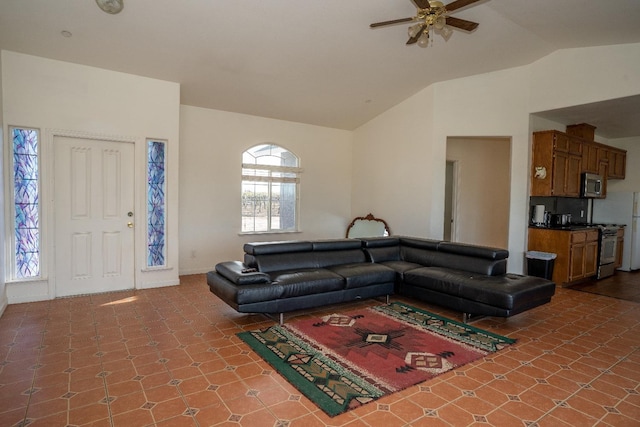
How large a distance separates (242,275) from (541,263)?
4571 millimetres

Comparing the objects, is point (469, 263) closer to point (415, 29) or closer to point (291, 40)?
point (415, 29)

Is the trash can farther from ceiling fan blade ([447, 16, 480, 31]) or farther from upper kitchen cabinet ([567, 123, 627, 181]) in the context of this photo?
ceiling fan blade ([447, 16, 480, 31])

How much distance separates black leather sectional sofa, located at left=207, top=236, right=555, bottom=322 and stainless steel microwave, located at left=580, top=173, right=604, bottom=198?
3.08 metres

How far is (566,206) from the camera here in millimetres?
6719

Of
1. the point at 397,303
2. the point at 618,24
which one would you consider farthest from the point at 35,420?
the point at 618,24

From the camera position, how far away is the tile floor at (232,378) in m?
2.20

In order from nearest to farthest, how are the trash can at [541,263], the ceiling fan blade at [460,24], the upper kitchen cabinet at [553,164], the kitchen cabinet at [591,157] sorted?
the ceiling fan blade at [460,24]
the trash can at [541,263]
the upper kitchen cabinet at [553,164]
the kitchen cabinet at [591,157]

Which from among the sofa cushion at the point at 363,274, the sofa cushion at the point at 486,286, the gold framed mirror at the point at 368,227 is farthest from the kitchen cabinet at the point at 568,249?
the sofa cushion at the point at 363,274

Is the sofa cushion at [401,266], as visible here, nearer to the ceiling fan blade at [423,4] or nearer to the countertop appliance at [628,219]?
the ceiling fan blade at [423,4]

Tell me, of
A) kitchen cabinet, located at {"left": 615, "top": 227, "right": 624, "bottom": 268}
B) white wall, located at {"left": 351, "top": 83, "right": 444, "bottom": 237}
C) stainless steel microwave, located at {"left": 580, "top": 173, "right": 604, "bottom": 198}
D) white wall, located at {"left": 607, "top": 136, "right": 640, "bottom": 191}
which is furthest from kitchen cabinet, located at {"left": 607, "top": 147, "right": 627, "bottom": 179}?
white wall, located at {"left": 351, "top": 83, "right": 444, "bottom": 237}

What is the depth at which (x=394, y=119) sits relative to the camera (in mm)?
6867

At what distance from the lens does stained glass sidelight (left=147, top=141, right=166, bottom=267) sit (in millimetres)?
5152

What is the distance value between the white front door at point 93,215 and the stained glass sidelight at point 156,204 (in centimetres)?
23

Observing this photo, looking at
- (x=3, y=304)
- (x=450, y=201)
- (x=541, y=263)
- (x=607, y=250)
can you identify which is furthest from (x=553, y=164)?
(x=3, y=304)
